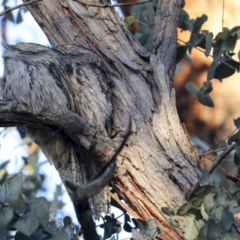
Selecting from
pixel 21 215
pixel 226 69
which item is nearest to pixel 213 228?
pixel 21 215

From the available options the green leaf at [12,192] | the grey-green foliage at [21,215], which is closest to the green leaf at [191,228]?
the grey-green foliage at [21,215]

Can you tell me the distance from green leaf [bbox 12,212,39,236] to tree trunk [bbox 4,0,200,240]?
12.3 inches

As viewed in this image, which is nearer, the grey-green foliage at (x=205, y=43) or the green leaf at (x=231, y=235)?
the green leaf at (x=231, y=235)

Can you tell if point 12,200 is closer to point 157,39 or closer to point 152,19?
point 157,39

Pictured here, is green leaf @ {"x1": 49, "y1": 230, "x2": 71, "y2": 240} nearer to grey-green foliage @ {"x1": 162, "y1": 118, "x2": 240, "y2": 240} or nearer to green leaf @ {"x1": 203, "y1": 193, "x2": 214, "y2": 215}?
grey-green foliage @ {"x1": 162, "y1": 118, "x2": 240, "y2": 240}

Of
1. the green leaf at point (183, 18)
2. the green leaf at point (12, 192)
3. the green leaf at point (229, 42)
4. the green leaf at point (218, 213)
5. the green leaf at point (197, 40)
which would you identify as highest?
the green leaf at point (183, 18)

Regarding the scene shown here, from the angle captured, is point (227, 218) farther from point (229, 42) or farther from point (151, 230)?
point (229, 42)

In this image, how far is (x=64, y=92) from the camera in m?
2.28

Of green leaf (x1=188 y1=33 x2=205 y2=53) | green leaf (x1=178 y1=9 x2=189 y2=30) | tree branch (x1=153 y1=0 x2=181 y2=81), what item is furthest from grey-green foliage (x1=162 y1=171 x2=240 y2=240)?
green leaf (x1=178 y1=9 x2=189 y2=30)

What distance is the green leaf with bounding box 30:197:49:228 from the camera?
1.87 m

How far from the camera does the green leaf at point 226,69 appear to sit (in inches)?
89.8

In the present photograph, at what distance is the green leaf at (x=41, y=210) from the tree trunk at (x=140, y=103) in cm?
25

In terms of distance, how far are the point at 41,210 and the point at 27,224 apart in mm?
74

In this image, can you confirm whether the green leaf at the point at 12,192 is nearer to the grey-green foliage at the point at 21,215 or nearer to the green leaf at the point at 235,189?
the grey-green foliage at the point at 21,215
